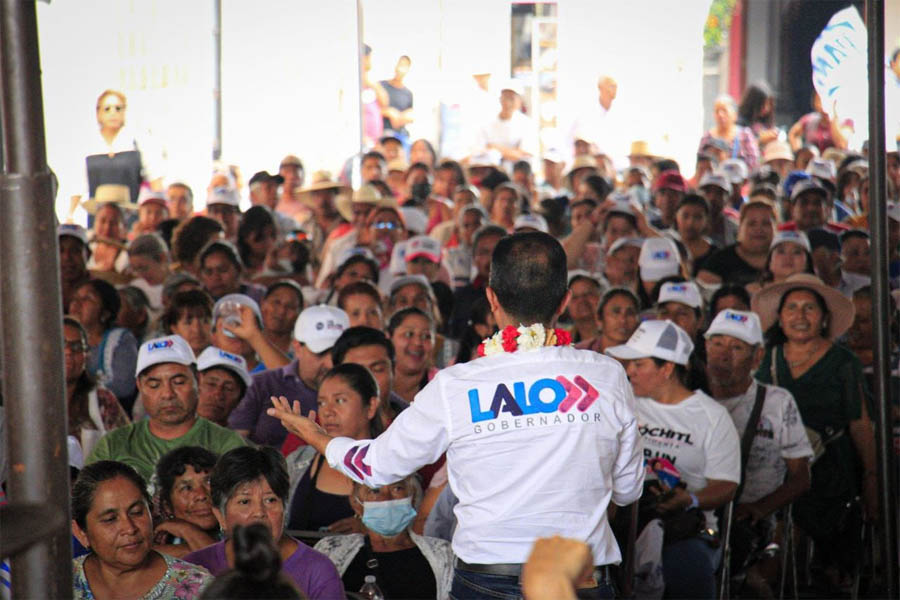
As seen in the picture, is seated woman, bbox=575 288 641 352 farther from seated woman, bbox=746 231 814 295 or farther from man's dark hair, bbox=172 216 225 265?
man's dark hair, bbox=172 216 225 265

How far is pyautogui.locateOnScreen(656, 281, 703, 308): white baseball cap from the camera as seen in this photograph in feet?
23.4

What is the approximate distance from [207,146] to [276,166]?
2.46 feet

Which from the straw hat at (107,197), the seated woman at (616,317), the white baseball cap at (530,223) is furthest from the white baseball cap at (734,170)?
the seated woman at (616,317)

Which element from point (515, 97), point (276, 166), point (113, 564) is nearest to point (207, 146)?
point (276, 166)

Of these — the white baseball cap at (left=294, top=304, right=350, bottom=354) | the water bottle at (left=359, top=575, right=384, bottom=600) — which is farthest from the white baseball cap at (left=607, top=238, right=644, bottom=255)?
the water bottle at (left=359, top=575, right=384, bottom=600)

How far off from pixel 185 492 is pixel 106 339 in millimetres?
2417

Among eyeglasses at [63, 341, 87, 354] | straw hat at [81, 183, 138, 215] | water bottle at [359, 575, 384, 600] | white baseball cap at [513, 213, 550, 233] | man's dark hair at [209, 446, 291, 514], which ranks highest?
straw hat at [81, 183, 138, 215]

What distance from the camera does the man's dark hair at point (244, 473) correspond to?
4.32m

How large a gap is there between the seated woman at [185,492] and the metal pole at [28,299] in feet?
8.57

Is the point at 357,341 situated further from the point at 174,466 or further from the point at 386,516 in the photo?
the point at 386,516

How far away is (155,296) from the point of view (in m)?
8.63

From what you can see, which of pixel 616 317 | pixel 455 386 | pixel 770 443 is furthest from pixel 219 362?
pixel 455 386

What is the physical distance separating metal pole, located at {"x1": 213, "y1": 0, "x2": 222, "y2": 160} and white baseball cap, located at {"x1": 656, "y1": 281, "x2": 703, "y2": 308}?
6.26m

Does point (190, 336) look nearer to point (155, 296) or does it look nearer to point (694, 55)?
point (155, 296)
